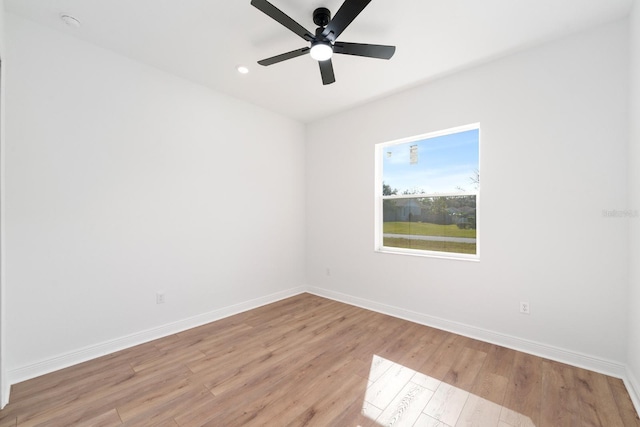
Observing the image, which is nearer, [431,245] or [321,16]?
[321,16]

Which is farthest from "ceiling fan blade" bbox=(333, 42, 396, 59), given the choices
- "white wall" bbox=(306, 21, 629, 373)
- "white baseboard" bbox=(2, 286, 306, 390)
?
"white baseboard" bbox=(2, 286, 306, 390)

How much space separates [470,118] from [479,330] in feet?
7.29

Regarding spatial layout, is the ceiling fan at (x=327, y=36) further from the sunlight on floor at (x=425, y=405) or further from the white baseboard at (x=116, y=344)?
the white baseboard at (x=116, y=344)

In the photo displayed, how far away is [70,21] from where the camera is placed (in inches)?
86.4

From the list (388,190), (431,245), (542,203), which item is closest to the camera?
(542,203)

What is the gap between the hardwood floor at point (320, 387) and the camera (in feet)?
5.72

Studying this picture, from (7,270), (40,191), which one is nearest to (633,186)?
(40,191)

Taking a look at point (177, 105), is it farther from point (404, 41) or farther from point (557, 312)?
point (557, 312)

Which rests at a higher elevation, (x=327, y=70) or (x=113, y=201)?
(x=327, y=70)

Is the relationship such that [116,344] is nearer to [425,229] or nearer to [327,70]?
[327,70]

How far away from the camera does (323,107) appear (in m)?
3.92

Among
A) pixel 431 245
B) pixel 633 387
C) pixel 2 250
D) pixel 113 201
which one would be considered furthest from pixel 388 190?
pixel 2 250

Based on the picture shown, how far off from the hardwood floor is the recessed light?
286cm

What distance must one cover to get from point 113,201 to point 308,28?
240cm
